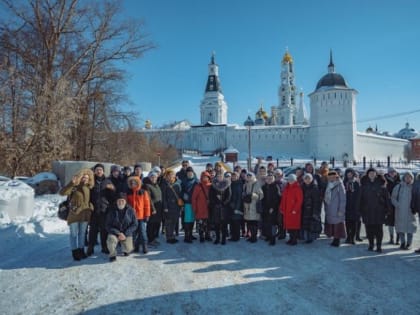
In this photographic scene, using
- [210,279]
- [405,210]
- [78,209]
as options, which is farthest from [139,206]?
[405,210]

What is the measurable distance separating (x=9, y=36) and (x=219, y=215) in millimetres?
12647

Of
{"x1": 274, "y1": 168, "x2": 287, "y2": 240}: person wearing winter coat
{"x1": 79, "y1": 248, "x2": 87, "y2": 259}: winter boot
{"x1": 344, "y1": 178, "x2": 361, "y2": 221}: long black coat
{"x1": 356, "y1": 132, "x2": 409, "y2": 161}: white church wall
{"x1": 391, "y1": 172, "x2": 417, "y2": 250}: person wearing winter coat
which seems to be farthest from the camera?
{"x1": 356, "y1": 132, "x2": 409, "y2": 161}: white church wall

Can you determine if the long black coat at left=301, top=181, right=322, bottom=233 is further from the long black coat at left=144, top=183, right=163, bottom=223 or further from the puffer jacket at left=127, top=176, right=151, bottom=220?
the puffer jacket at left=127, top=176, right=151, bottom=220

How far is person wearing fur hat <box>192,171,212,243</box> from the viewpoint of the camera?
5.67 m

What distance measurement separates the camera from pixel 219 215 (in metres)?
5.59

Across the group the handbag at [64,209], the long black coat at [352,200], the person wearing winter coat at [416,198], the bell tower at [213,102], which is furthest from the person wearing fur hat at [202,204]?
the bell tower at [213,102]

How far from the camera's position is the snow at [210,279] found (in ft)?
11.0

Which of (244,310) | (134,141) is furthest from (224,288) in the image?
(134,141)

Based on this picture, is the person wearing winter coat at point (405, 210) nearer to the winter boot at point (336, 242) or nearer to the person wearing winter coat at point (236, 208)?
the winter boot at point (336, 242)

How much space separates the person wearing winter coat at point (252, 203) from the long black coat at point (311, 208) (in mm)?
853

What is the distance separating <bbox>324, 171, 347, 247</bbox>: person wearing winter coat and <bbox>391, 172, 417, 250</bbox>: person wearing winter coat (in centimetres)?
102

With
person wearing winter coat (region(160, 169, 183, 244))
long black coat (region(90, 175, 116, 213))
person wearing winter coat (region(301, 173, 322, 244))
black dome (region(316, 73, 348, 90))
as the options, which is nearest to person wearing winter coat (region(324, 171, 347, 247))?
person wearing winter coat (region(301, 173, 322, 244))

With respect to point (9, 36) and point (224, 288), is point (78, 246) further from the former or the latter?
point (9, 36)

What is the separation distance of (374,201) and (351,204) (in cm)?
46
